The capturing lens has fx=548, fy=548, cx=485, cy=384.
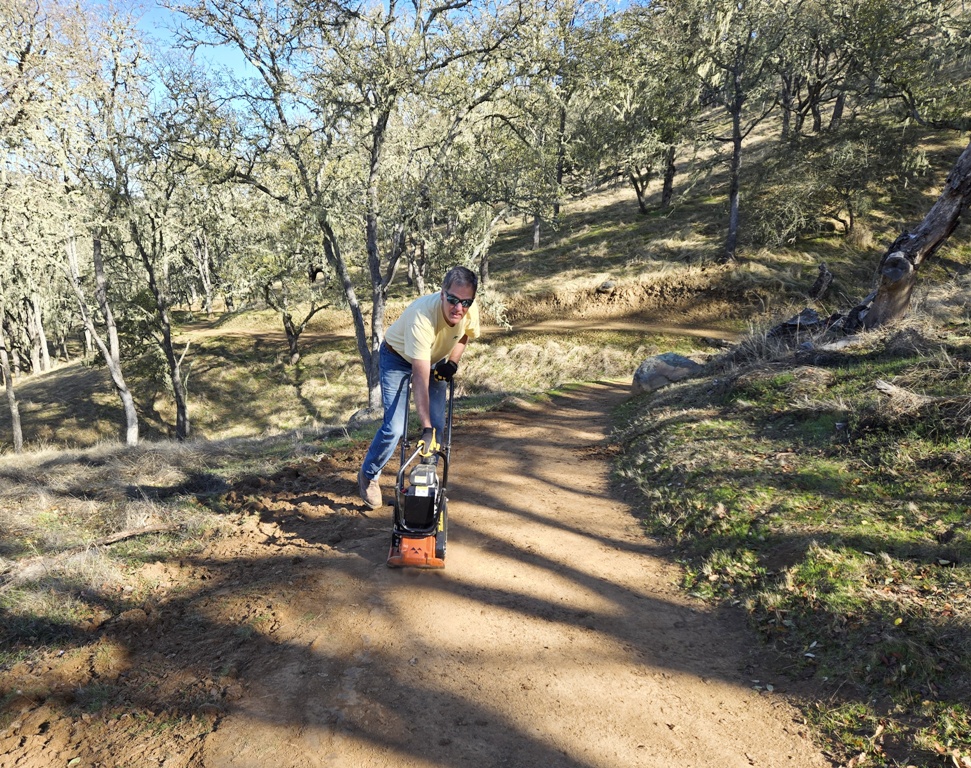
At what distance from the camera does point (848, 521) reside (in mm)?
4715

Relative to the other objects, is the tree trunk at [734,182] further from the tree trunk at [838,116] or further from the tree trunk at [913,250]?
the tree trunk at [913,250]

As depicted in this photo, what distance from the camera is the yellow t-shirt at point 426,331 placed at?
464cm

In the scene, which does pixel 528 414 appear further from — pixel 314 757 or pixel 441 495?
pixel 314 757

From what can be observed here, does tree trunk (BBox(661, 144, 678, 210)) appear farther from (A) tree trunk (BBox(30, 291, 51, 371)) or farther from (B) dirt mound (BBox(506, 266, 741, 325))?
(A) tree trunk (BBox(30, 291, 51, 371))

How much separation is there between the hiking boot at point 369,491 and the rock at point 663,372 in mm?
8845

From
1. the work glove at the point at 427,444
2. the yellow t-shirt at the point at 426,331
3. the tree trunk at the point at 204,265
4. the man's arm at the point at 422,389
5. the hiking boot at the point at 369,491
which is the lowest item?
the hiking boot at the point at 369,491

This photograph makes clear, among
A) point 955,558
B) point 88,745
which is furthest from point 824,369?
point 88,745

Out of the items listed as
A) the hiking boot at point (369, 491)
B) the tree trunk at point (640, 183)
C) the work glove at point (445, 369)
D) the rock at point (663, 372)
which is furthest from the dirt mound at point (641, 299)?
the work glove at point (445, 369)

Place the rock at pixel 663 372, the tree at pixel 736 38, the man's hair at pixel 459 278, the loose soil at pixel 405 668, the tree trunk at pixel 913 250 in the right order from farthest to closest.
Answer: the tree at pixel 736 38 → the rock at pixel 663 372 → the tree trunk at pixel 913 250 → the man's hair at pixel 459 278 → the loose soil at pixel 405 668

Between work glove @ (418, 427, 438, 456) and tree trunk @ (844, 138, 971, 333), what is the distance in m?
8.90

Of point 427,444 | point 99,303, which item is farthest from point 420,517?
point 99,303

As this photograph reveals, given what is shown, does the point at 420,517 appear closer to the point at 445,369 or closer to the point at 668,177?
the point at 445,369

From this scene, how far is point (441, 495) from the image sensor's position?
4.72 metres

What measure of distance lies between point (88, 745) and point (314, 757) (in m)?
1.16
